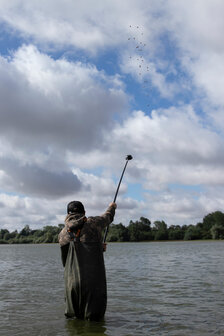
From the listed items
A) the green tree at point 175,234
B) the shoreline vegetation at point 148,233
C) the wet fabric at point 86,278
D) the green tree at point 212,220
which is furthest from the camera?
the green tree at point 212,220

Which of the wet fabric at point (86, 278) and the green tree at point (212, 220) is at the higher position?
the green tree at point (212, 220)

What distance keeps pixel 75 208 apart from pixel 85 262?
1.14 meters

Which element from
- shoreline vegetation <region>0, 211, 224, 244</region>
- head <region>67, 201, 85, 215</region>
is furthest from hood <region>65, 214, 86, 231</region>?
shoreline vegetation <region>0, 211, 224, 244</region>

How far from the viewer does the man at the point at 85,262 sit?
25.9ft

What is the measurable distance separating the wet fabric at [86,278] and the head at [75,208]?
2.17 feet

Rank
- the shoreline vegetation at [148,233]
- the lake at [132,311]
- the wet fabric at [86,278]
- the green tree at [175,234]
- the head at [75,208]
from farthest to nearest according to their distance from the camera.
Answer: the green tree at [175,234] → the shoreline vegetation at [148,233] → the lake at [132,311] → the head at [75,208] → the wet fabric at [86,278]

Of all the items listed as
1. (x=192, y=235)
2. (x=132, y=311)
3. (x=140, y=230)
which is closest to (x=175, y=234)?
(x=192, y=235)

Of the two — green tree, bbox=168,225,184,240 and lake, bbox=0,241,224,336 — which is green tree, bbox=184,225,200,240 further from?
lake, bbox=0,241,224,336

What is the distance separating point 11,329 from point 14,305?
12.1 feet

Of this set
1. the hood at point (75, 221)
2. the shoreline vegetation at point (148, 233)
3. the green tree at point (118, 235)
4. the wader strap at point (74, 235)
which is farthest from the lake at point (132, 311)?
the green tree at point (118, 235)

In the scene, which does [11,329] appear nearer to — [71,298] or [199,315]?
[71,298]

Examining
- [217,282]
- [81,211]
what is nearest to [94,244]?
[81,211]

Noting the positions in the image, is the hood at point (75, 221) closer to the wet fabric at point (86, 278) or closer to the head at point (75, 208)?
the head at point (75, 208)

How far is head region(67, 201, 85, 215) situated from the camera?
8.16 meters
